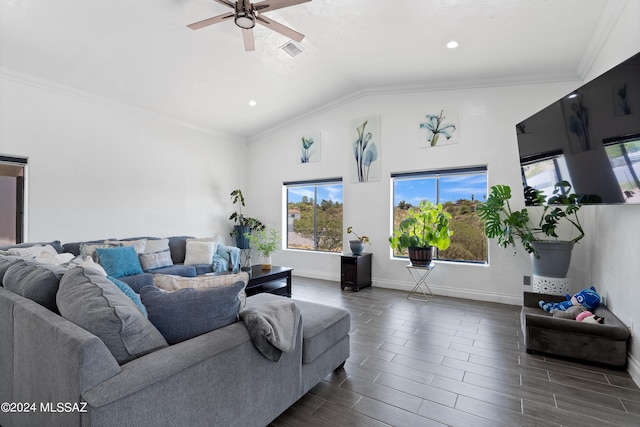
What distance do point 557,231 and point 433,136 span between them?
224cm

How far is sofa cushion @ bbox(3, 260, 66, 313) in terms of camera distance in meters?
1.60

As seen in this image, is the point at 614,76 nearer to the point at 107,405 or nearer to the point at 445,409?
the point at 445,409

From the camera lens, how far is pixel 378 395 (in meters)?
2.20

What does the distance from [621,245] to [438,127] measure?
2.94 meters

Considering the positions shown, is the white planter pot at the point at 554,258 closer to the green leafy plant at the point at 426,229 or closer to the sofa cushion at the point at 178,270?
the green leafy plant at the point at 426,229

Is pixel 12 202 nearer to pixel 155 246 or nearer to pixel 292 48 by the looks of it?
pixel 155 246

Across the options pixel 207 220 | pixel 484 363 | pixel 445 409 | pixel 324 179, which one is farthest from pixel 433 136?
pixel 207 220

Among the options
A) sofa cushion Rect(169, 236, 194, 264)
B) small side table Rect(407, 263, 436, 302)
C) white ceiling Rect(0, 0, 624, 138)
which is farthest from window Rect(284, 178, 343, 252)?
sofa cushion Rect(169, 236, 194, 264)

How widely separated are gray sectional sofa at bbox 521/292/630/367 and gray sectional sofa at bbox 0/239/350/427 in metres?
2.28

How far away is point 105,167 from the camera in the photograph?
4965mm

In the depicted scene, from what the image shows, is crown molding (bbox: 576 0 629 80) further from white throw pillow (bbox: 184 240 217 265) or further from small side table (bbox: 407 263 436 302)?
white throw pillow (bbox: 184 240 217 265)

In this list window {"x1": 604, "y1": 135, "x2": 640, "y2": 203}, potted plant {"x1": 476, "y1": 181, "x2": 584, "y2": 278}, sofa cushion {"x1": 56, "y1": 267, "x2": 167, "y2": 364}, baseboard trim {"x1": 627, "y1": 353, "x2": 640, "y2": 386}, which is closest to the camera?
sofa cushion {"x1": 56, "y1": 267, "x2": 167, "y2": 364}

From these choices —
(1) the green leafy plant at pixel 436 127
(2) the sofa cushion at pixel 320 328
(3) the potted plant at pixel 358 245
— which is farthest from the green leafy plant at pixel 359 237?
(2) the sofa cushion at pixel 320 328

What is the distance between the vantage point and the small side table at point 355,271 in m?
5.25
